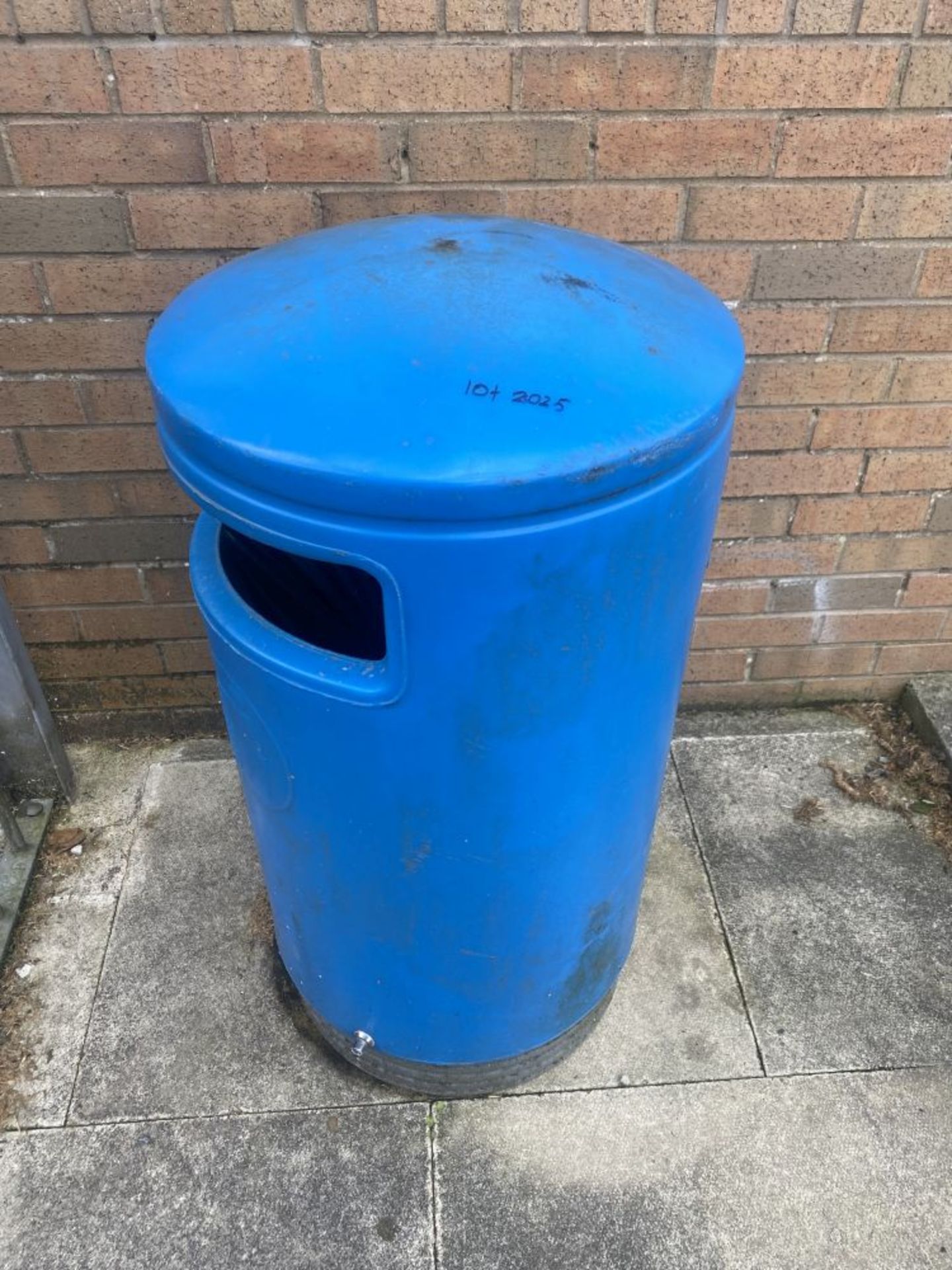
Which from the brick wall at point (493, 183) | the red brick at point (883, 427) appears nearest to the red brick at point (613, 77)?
the brick wall at point (493, 183)

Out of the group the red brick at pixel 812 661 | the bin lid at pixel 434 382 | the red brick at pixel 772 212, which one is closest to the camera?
the bin lid at pixel 434 382

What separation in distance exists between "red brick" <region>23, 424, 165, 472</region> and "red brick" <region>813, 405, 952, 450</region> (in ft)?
5.21

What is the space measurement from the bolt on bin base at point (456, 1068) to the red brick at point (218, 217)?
5.28ft

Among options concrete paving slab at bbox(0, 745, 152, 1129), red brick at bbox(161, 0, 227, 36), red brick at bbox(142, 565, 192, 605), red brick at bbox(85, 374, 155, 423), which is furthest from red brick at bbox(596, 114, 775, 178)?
concrete paving slab at bbox(0, 745, 152, 1129)

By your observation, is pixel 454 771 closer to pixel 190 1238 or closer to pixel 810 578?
pixel 190 1238

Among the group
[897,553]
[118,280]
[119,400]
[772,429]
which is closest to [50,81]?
[118,280]

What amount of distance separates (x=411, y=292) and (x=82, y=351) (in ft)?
3.90

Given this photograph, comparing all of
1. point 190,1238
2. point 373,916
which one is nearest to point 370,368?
point 373,916

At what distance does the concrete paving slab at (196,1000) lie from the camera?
71.7 inches

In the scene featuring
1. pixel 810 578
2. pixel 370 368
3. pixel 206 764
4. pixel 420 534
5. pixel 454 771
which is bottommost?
pixel 206 764

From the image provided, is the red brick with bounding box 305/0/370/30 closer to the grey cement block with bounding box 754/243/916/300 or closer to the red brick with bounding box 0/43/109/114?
the red brick with bounding box 0/43/109/114

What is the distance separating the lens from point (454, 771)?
4.05 ft

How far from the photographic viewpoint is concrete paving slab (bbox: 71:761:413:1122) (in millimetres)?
1820

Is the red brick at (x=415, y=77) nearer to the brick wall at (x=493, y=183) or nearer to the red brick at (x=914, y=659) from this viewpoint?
the brick wall at (x=493, y=183)
